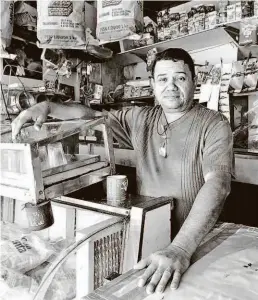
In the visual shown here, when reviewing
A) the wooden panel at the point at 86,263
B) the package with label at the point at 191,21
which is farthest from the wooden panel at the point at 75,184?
the package with label at the point at 191,21

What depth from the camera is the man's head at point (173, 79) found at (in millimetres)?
1565

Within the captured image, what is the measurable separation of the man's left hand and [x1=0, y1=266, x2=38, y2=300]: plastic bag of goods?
502 mm

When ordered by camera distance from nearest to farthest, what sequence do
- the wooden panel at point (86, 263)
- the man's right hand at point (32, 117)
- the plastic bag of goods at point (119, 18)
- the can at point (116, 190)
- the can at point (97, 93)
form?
the wooden panel at point (86, 263) < the can at point (116, 190) < the man's right hand at point (32, 117) < the plastic bag of goods at point (119, 18) < the can at point (97, 93)

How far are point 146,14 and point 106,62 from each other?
89 centimetres

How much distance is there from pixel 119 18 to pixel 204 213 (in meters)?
1.99

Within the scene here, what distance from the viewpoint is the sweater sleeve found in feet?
4.35

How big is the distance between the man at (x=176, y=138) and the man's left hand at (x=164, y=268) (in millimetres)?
318

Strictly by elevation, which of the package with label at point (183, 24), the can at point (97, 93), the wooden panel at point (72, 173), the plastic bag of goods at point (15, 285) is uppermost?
the package with label at point (183, 24)

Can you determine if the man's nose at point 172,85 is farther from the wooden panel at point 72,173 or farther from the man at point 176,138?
the wooden panel at point 72,173

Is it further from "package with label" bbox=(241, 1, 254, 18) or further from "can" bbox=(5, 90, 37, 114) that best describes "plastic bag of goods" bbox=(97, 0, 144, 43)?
"can" bbox=(5, 90, 37, 114)

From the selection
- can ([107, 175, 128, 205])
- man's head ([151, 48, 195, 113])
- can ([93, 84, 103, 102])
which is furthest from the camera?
can ([93, 84, 103, 102])

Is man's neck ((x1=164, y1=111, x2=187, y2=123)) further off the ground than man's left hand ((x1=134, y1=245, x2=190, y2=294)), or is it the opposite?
man's neck ((x1=164, y1=111, x2=187, y2=123))

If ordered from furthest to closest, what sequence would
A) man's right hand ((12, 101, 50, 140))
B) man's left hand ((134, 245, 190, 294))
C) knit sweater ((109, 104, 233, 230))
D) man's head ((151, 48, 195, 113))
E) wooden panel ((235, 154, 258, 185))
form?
wooden panel ((235, 154, 258, 185)), man's head ((151, 48, 195, 113)), knit sweater ((109, 104, 233, 230)), man's right hand ((12, 101, 50, 140)), man's left hand ((134, 245, 190, 294))

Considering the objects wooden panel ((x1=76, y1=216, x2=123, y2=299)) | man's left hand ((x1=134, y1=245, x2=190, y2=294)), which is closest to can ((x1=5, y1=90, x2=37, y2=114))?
wooden panel ((x1=76, y1=216, x2=123, y2=299))
